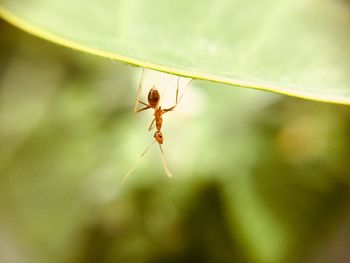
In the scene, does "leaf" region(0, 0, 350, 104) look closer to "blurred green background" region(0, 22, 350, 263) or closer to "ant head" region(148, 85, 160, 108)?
"ant head" region(148, 85, 160, 108)

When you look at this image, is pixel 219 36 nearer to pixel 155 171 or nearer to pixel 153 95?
pixel 153 95

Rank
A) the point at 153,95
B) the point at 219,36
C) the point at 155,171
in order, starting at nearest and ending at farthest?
the point at 219,36
the point at 153,95
the point at 155,171

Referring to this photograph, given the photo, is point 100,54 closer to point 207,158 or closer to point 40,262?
point 207,158

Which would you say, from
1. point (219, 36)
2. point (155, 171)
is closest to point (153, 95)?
point (155, 171)

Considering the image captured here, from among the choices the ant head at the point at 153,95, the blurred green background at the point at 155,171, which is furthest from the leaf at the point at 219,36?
the blurred green background at the point at 155,171

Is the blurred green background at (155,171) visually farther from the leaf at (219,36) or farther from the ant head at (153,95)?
the leaf at (219,36)
